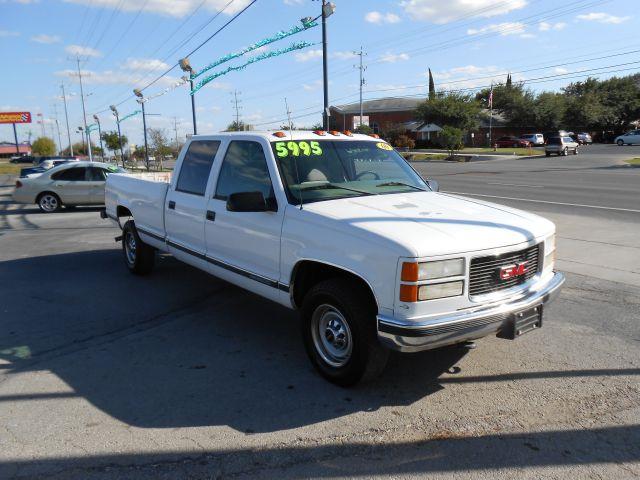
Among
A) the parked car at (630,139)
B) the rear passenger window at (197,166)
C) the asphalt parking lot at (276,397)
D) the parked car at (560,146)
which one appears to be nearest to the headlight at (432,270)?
the asphalt parking lot at (276,397)

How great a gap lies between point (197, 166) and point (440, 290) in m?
3.34

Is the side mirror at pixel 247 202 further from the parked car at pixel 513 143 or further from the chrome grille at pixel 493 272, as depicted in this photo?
the parked car at pixel 513 143

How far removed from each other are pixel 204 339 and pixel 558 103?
75.1 meters

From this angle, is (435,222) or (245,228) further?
(245,228)

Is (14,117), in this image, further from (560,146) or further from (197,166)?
(197,166)

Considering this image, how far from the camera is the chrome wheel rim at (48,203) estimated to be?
16062 millimetres

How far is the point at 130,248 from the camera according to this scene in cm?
761

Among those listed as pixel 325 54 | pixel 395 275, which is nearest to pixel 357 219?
pixel 395 275

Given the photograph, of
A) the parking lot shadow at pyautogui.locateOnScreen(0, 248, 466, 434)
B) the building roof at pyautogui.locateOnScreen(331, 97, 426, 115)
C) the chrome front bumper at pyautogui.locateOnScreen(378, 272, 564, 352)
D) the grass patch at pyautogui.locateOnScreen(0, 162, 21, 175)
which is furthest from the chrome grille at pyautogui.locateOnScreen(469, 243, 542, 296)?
the building roof at pyautogui.locateOnScreen(331, 97, 426, 115)

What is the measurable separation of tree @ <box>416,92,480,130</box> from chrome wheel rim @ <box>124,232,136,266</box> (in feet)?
217

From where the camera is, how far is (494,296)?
12.1 feet

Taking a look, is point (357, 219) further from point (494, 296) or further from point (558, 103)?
point (558, 103)

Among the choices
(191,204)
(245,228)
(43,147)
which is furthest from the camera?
(43,147)

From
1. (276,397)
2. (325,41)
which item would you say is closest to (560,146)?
(325,41)
